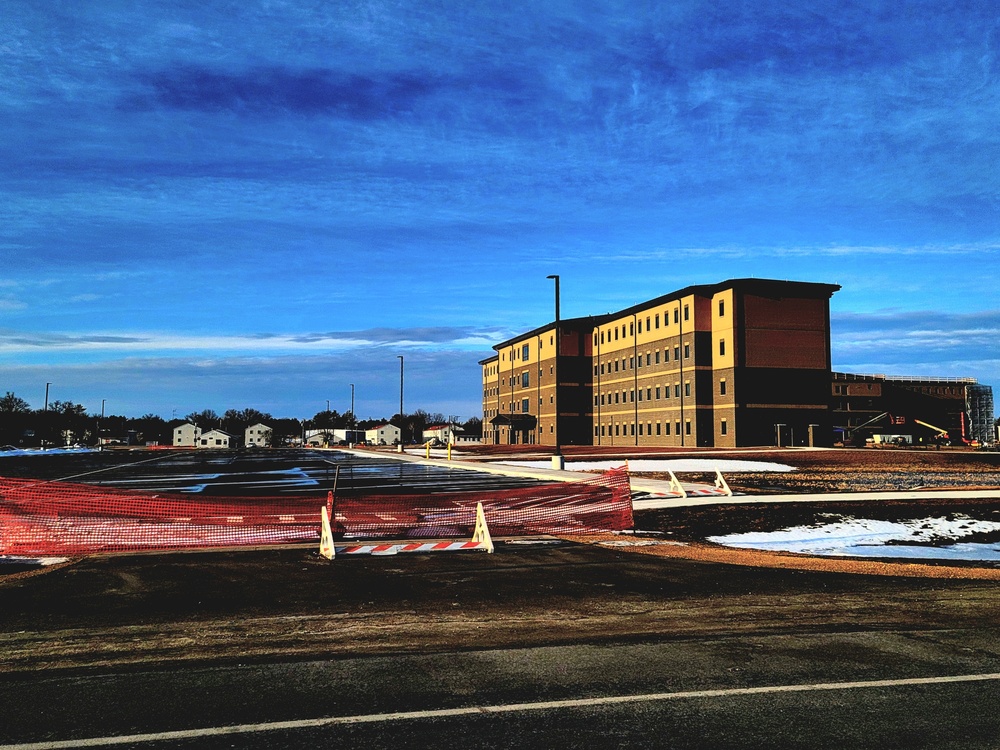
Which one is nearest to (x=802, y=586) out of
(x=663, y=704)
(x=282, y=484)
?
(x=663, y=704)

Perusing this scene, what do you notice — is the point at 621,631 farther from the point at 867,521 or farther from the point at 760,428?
the point at 760,428

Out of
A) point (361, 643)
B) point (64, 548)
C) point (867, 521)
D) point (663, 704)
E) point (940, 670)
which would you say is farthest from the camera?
Result: point (867, 521)

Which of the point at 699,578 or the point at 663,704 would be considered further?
the point at 699,578

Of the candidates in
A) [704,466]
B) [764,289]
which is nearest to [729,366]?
[764,289]

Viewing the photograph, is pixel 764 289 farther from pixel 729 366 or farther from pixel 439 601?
pixel 439 601

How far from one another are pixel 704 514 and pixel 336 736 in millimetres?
15634

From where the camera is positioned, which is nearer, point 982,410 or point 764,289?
point 764,289

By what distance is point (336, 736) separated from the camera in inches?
199

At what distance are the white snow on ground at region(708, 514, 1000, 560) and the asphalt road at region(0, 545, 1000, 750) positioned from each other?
317cm

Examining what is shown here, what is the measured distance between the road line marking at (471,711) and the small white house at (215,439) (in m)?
193

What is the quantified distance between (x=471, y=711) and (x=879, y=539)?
12657mm

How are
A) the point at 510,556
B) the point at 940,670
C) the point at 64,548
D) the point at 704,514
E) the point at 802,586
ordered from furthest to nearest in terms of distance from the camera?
the point at 704,514 → the point at 64,548 → the point at 510,556 → the point at 802,586 → the point at 940,670

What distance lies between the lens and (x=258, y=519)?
17.0m

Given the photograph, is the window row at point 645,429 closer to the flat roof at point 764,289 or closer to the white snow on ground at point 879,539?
the flat roof at point 764,289
